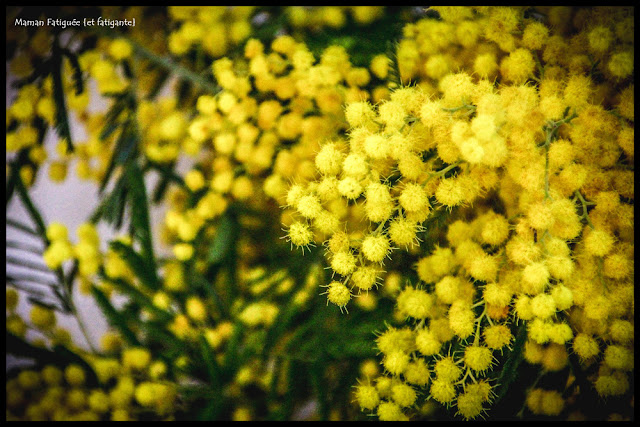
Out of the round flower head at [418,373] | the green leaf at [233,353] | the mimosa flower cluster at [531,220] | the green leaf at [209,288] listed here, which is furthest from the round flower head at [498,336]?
the green leaf at [209,288]

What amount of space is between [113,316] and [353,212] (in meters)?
0.64

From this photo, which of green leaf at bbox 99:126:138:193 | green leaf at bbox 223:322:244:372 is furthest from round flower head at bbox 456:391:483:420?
green leaf at bbox 99:126:138:193

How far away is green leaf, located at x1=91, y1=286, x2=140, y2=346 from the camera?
96 centimetres

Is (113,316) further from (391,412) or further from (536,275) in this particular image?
(536,275)

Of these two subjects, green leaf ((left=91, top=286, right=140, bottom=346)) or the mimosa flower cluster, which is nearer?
the mimosa flower cluster

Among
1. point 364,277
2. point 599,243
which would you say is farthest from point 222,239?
point 599,243

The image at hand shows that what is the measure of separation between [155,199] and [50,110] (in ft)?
1.32

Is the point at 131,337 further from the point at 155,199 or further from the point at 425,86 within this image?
the point at 425,86

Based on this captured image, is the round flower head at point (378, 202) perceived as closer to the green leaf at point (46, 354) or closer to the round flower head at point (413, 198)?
the round flower head at point (413, 198)

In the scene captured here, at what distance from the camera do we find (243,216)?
1.08 m

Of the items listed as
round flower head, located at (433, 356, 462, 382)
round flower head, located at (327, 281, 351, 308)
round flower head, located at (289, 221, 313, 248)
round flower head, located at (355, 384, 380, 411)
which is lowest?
round flower head, located at (355, 384, 380, 411)

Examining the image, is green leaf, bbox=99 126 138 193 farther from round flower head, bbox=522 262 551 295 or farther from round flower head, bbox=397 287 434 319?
round flower head, bbox=522 262 551 295

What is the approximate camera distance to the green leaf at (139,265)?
0.93 meters

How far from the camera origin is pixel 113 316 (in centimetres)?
97
